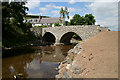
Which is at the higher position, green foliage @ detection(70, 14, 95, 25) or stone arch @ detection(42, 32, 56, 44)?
green foliage @ detection(70, 14, 95, 25)

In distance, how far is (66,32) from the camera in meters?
33.2

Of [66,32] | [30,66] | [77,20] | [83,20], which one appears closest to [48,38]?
[66,32]

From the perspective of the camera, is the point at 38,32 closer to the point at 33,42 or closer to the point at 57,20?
the point at 33,42

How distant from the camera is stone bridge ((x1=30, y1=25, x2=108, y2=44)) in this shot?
2685cm

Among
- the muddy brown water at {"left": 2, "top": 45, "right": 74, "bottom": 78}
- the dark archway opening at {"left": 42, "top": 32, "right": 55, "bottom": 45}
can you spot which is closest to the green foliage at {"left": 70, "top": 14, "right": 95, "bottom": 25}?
the dark archway opening at {"left": 42, "top": 32, "right": 55, "bottom": 45}

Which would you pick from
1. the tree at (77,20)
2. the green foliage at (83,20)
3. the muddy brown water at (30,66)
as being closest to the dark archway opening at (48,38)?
the tree at (77,20)

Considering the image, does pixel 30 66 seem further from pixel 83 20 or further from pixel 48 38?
pixel 83 20

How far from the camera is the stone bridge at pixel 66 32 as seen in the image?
26.9 meters

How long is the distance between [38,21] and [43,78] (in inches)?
2069

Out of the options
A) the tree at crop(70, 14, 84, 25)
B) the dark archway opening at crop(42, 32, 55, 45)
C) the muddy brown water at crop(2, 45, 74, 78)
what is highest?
the tree at crop(70, 14, 84, 25)

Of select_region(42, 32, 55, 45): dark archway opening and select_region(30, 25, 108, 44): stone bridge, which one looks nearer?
select_region(30, 25, 108, 44): stone bridge

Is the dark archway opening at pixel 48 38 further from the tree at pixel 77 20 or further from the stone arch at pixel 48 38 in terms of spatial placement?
the tree at pixel 77 20

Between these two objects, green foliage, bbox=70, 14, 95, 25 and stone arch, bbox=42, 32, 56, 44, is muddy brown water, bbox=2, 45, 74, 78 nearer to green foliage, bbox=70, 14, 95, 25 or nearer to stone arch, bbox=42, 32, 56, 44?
stone arch, bbox=42, 32, 56, 44

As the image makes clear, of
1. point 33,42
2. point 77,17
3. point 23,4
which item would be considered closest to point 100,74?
point 23,4
